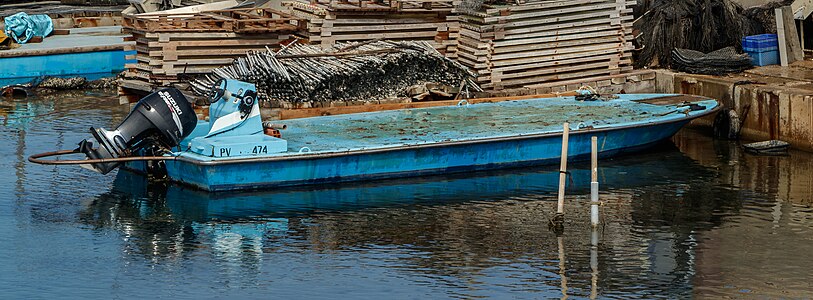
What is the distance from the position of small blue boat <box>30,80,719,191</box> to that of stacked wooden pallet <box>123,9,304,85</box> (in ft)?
11.2

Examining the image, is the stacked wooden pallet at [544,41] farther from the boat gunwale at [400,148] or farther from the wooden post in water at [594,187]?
the wooden post in water at [594,187]

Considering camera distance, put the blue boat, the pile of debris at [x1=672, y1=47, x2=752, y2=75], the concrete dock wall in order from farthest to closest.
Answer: the blue boat < the pile of debris at [x1=672, y1=47, x2=752, y2=75] < the concrete dock wall

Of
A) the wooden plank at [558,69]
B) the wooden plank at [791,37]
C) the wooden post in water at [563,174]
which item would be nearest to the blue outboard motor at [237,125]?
the wooden post in water at [563,174]

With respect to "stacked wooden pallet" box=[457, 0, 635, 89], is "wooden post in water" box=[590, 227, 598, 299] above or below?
below

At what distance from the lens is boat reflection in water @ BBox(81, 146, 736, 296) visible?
14.9 m

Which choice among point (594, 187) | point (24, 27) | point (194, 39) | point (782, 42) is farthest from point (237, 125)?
point (24, 27)

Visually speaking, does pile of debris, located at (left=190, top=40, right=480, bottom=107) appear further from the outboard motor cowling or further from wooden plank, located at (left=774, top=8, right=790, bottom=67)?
wooden plank, located at (left=774, top=8, right=790, bottom=67)

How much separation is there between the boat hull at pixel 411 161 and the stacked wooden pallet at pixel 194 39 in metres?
5.14

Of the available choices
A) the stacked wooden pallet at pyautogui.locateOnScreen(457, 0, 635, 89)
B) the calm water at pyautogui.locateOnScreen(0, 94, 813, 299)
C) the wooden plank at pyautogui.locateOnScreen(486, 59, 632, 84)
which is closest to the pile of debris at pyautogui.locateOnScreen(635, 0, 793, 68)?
the stacked wooden pallet at pyautogui.locateOnScreen(457, 0, 635, 89)

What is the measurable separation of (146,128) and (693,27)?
12314 millimetres

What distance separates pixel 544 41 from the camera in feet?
79.2

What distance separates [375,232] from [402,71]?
6951 millimetres

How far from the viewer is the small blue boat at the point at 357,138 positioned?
59.8 feet

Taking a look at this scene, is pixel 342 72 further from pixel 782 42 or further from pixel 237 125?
pixel 782 42
